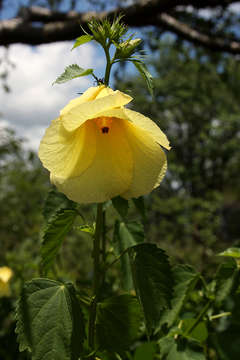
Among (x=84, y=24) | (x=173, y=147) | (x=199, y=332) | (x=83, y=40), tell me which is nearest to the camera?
(x=83, y=40)

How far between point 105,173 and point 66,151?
4.4 inches

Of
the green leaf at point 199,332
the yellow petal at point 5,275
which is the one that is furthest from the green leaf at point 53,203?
the yellow petal at point 5,275

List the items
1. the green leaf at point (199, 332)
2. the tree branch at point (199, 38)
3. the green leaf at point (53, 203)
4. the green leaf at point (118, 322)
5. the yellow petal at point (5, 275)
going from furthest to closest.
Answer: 1. the tree branch at point (199, 38)
2. the yellow petal at point (5, 275)
3. the green leaf at point (53, 203)
4. the green leaf at point (199, 332)
5. the green leaf at point (118, 322)

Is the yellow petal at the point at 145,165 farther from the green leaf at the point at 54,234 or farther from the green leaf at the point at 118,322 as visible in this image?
the green leaf at the point at 118,322

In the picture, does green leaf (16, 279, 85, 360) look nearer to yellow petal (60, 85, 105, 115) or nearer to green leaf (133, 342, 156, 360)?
green leaf (133, 342, 156, 360)

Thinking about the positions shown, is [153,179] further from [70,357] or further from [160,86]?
[160,86]

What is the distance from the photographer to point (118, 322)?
84cm

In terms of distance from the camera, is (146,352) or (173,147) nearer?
(146,352)

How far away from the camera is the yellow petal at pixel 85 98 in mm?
776

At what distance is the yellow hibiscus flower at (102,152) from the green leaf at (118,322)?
0.28m

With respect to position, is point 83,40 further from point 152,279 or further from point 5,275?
point 5,275

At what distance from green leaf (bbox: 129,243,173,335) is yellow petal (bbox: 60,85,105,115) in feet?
1.24

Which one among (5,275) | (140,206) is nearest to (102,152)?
(140,206)

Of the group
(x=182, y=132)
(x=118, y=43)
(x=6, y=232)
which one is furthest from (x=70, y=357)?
(x=182, y=132)
